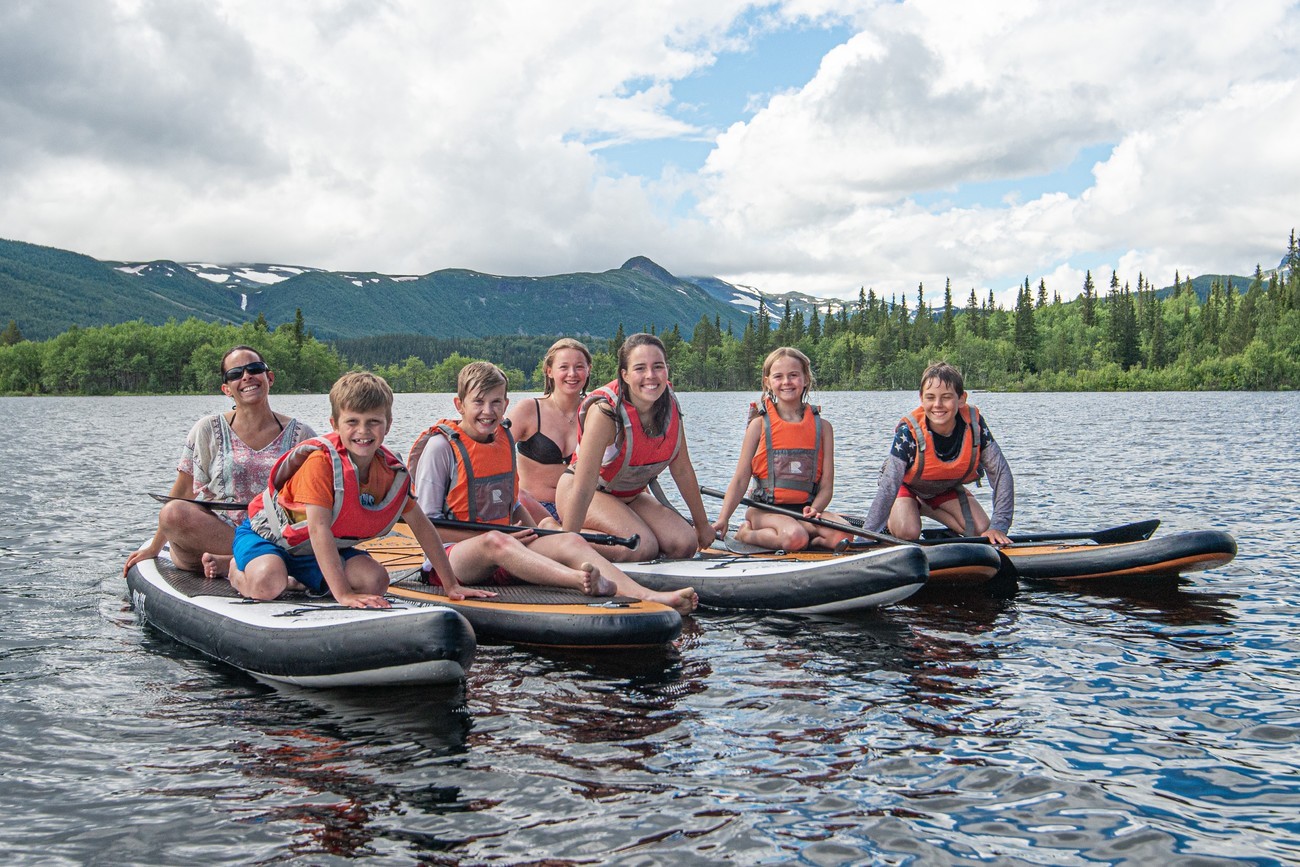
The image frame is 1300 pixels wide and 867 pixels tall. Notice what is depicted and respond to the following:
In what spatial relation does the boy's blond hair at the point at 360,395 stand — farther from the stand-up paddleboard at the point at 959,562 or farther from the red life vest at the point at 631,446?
the stand-up paddleboard at the point at 959,562

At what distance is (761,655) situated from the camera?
7180mm

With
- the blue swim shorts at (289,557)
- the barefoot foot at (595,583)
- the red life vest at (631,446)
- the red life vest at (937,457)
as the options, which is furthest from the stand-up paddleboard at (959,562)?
the blue swim shorts at (289,557)

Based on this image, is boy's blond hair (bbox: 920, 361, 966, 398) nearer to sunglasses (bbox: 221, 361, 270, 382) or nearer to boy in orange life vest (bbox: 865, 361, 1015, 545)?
boy in orange life vest (bbox: 865, 361, 1015, 545)

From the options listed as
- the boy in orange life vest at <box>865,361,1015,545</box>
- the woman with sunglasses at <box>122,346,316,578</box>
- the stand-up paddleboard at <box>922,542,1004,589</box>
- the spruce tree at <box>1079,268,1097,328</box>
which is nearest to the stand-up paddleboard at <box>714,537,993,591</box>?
the stand-up paddleboard at <box>922,542,1004,589</box>

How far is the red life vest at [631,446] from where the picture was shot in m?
7.91

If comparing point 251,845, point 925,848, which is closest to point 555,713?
point 251,845

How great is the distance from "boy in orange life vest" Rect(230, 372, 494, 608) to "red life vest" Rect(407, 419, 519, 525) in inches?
36.5

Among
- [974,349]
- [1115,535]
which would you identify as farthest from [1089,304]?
[1115,535]

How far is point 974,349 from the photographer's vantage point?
5531 inches

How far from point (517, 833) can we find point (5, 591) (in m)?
8.15

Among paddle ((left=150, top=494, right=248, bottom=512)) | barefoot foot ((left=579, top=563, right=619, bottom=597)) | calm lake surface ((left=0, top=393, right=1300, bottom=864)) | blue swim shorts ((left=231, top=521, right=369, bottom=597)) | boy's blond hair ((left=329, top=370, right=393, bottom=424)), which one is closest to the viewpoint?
calm lake surface ((left=0, top=393, right=1300, bottom=864))

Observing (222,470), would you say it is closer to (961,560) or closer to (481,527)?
(481,527)

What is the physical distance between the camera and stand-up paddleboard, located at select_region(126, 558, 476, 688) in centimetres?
585

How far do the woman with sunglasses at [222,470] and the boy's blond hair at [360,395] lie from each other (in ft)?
5.64
